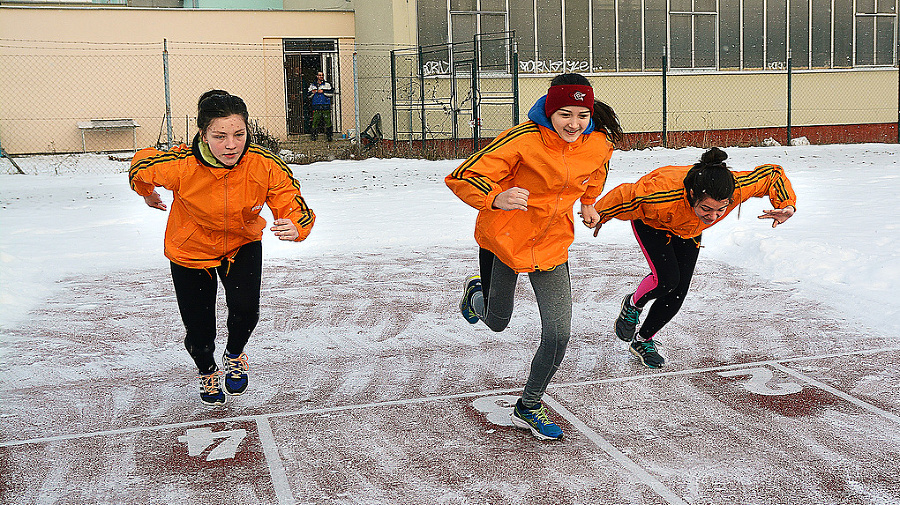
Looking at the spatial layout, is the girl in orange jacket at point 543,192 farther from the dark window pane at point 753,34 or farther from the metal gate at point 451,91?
the dark window pane at point 753,34

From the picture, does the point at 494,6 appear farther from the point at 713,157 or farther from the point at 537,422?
the point at 537,422

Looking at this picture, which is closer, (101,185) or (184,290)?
(184,290)

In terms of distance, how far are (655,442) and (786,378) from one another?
4.62ft

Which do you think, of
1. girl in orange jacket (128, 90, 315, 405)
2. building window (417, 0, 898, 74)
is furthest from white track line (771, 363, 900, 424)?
building window (417, 0, 898, 74)

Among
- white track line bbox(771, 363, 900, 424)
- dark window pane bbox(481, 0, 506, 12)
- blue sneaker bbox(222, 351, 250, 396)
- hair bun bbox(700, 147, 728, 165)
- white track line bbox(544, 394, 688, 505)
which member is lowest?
white track line bbox(544, 394, 688, 505)

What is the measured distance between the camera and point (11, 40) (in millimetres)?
22094

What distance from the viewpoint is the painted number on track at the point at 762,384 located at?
5051mm

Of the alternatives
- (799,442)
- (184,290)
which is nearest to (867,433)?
(799,442)

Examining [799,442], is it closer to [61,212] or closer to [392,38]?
[61,212]

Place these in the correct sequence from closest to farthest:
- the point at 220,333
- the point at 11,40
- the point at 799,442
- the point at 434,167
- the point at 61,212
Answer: the point at 799,442, the point at 220,333, the point at 61,212, the point at 434,167, the point at 11,40

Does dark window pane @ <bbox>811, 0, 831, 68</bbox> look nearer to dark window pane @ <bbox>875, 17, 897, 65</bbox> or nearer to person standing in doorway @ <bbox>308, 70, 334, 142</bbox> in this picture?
dark window pane @ <bbox>875, 17, 897, 65</bbox>

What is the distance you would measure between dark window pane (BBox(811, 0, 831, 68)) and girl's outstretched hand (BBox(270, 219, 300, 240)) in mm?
24306

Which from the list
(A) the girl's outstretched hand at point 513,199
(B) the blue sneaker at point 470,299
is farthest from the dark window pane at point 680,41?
(A) the girl's outstretched hand at point 513,199

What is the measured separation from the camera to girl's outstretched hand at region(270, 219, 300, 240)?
4355 mm
